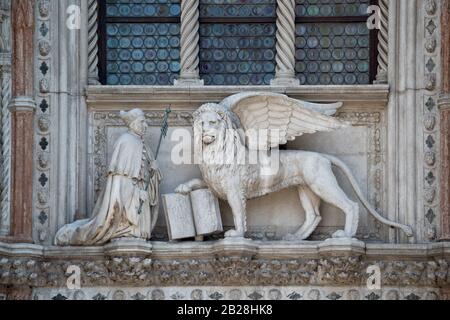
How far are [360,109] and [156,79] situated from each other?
7.63ft

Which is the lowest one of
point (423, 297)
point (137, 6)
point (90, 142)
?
point (423, 297)

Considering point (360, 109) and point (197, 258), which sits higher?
point (360, 109)

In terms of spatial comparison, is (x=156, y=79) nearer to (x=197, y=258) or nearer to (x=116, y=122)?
(x=116, y=122)

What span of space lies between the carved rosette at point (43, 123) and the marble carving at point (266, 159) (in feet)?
4.85

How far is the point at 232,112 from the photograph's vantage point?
68.6 ft

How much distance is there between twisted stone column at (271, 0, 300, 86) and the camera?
21438 millimetres

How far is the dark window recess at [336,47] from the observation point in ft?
71.4

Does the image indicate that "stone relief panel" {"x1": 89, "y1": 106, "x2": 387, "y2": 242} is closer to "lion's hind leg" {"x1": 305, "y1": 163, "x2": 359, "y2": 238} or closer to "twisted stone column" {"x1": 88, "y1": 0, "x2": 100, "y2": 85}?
"lion's hind leg" {"x1": 305, "y1": 163, "x2": 359, "y2": 238}

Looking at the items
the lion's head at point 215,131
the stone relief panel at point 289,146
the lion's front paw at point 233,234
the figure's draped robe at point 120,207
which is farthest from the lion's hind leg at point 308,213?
the figure's draped robe at point 120,207

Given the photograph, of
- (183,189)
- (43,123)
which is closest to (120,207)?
(183,189)

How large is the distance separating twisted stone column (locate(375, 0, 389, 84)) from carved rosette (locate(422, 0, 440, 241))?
503 mm

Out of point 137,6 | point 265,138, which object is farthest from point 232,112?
point 137,6

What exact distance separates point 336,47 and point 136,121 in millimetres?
2536

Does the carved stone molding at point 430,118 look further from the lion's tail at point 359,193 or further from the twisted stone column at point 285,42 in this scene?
the twisted stone column at point 285,42
